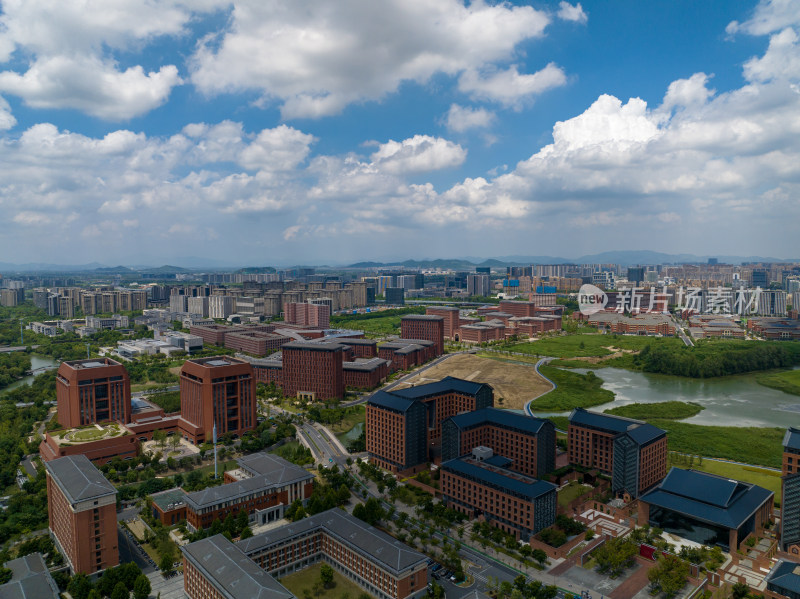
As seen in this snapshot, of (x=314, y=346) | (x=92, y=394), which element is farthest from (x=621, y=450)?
(x=92, y=394)

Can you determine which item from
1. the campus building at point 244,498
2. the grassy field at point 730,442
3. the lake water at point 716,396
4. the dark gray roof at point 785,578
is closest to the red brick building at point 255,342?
the lake water at point 716,396

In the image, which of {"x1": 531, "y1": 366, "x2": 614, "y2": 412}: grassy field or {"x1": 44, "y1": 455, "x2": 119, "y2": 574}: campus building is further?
{"x1": 531, "y1": 366, "x2": 614, "y2": 412}: grassy field

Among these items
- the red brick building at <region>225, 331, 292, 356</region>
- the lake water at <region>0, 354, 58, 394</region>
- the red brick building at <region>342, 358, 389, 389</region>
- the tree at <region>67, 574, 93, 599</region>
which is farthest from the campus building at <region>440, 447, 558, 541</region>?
the lake water at <region>0, 354, 58, 394</region>

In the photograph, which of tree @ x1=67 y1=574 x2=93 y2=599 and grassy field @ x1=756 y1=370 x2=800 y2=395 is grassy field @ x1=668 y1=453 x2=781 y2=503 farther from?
tree @ x1=67 y1=574 x2=93 y2=599

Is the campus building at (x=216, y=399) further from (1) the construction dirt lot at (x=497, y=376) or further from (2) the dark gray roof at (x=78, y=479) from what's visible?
(1) the construction dirt lot at (x=497, y=376)

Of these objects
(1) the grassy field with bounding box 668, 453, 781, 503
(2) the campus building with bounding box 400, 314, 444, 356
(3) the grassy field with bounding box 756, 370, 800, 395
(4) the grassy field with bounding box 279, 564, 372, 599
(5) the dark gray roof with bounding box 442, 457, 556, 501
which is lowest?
(4) the grassy field with bounding box 279, 564, 372, 599

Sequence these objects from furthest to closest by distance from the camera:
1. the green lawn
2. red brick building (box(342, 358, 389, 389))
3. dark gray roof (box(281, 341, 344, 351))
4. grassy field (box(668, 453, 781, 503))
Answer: red brick building (box(342, 358, 389, 389))
dark gray roof (box(281, 341, 344, 351))
grassy field (box(668, 453, 781, 503))
the green lawn

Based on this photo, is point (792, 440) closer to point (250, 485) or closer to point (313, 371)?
point (250, 485)
